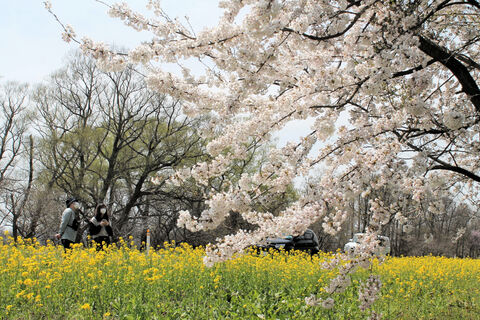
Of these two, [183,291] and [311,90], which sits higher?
[311,90]

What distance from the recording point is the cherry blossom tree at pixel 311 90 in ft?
8.91

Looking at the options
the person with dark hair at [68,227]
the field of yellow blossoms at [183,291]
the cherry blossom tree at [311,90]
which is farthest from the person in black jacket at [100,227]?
the cherry blossom tree at [311,90]

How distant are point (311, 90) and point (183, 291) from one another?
3335mm

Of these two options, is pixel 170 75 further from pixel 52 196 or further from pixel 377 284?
pixel 52 196

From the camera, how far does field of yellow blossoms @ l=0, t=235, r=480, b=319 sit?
4.15 metres

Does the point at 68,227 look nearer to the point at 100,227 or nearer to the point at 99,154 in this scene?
the point at 100,227

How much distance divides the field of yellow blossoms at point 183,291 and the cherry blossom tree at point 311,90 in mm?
1548

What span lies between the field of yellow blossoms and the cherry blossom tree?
5.08 ft

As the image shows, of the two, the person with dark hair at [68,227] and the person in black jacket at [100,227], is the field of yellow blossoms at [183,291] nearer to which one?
the person with dark hair at [68,227]

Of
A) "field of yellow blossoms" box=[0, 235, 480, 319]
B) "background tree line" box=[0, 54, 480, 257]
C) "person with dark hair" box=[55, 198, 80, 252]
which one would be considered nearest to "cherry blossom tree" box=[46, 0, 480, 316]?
"field of yellow blossoms" box=[0, 235, 480, 319]

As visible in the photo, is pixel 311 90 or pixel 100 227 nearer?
pixel 311 90

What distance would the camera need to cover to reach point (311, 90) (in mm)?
3283

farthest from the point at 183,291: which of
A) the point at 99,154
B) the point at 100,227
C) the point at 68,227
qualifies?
the point at 99,154

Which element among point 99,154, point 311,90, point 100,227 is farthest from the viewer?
point 99,154
